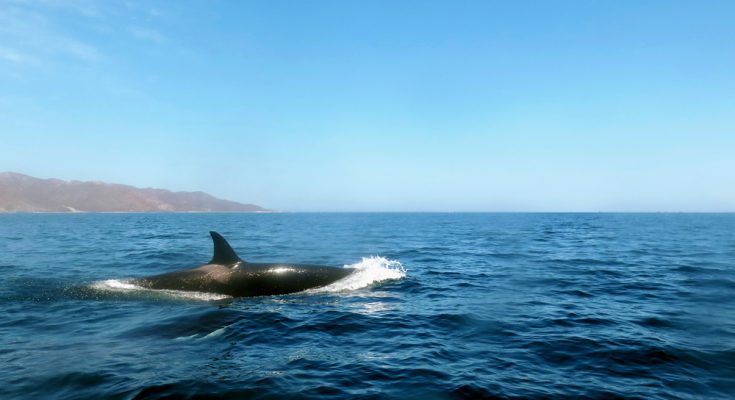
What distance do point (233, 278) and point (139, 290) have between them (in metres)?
3.79

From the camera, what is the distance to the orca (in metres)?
16.8

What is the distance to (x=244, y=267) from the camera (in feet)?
58.5

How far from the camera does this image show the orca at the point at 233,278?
55.2ft

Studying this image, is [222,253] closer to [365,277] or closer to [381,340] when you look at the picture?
[365,277]

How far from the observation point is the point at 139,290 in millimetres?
17016

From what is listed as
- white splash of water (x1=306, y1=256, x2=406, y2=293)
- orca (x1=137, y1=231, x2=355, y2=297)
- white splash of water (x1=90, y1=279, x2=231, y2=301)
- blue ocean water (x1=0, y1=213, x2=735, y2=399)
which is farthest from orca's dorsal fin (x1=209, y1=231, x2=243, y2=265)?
white splash of water (x1=306, y1=256, x2=406, y2=293)

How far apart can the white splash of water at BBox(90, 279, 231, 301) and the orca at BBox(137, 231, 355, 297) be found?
0.27 meters

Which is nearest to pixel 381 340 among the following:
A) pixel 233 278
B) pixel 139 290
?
pixel 233 278

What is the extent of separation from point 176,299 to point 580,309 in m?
14.4

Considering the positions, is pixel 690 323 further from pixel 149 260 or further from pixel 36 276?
pixel 149 260

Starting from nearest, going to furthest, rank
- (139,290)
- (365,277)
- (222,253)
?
(139,290)
(222,253)
(365,277)

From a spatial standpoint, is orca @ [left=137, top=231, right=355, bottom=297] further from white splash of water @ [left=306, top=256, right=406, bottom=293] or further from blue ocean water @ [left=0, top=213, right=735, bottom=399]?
blue ocean water @ [left=0, top=213, right=735, bottom=399]

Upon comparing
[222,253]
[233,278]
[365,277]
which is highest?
[222,253]

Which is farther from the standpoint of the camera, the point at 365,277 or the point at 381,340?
the point at 365,277
